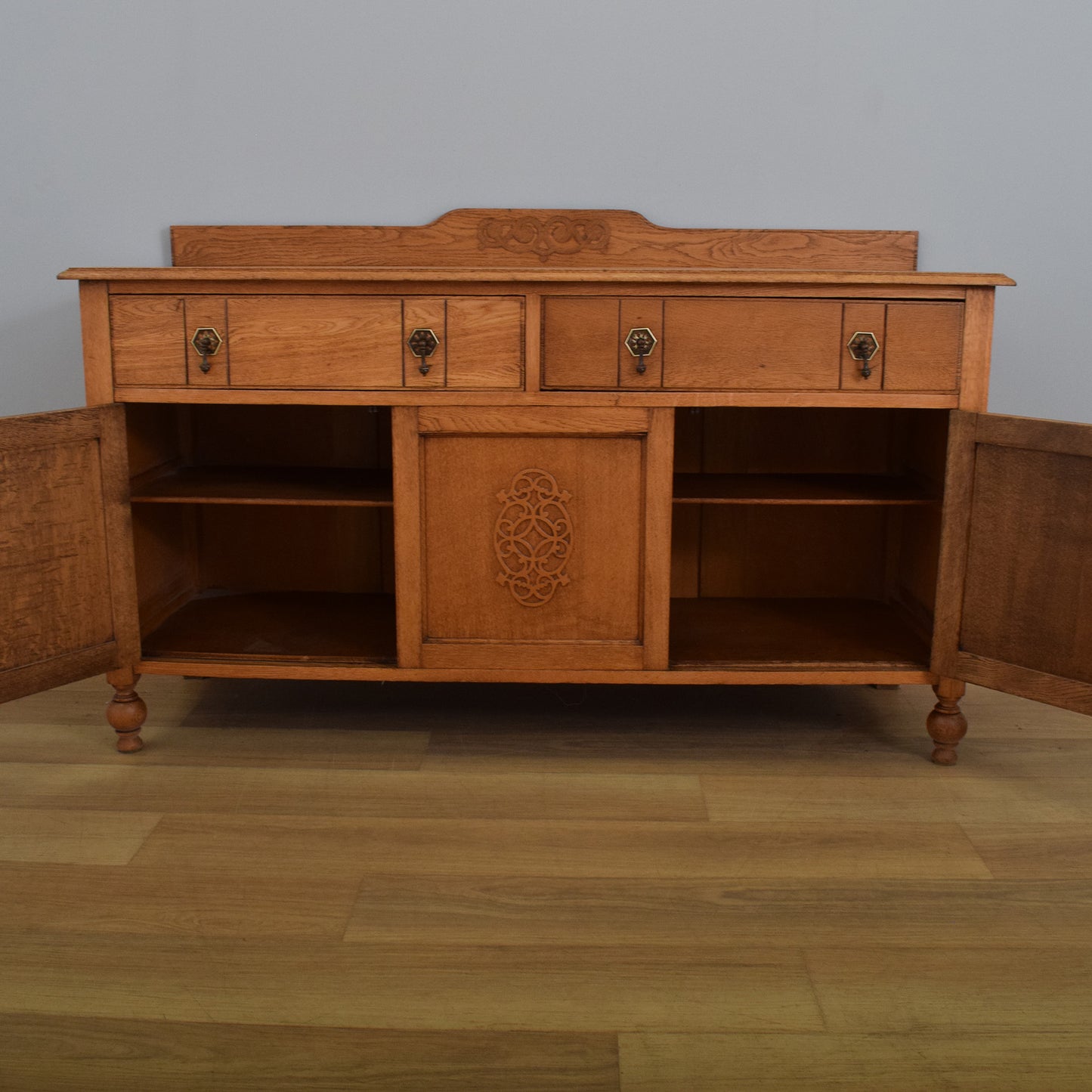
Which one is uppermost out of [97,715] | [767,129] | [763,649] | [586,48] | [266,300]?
[586,48]

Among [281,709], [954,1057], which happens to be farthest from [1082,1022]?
[281,709]

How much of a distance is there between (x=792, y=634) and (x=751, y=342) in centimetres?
72

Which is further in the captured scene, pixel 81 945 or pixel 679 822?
pixel 679 822

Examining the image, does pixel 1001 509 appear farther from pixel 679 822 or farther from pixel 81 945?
pixel 81 945

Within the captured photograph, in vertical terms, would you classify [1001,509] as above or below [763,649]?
above

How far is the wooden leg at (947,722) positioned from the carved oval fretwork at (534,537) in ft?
2.74

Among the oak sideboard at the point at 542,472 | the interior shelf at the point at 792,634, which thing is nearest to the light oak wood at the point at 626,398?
the oak sideboard at the point at 542,472

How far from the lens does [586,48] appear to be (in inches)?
104

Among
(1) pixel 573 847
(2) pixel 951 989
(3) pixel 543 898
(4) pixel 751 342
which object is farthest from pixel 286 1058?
(4) pixel 751 342

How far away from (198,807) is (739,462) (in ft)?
4.99

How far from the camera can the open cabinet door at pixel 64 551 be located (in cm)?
206

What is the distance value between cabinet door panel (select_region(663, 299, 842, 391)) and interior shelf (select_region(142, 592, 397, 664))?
90cm

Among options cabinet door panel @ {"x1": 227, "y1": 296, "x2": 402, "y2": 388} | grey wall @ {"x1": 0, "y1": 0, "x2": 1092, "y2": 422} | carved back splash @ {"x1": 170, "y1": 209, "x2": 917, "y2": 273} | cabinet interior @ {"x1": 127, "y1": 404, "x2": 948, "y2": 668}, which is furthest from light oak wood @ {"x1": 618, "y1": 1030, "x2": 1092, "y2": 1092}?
grey wall @ {"x1": 0, "y1": 0, "x2": 1092, "y2": 422}

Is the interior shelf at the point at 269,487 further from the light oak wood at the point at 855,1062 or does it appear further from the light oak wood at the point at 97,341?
the light oak wood at the point at 855,1062
